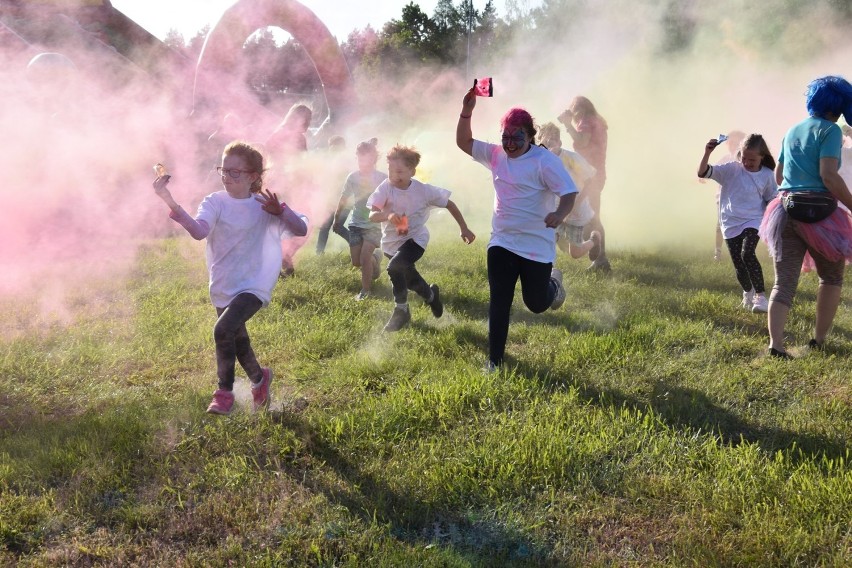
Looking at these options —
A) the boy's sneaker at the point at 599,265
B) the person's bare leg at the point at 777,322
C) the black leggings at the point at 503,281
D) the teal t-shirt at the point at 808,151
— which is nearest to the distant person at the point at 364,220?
the boy's sneaker at the point at 599,265

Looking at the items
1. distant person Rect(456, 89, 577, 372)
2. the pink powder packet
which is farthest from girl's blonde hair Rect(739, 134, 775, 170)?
the pink powder packet

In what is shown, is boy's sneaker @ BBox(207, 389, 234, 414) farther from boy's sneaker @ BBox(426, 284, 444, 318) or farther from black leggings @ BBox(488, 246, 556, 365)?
boy's sneaker @ BBox(426, 284, 444, 318)

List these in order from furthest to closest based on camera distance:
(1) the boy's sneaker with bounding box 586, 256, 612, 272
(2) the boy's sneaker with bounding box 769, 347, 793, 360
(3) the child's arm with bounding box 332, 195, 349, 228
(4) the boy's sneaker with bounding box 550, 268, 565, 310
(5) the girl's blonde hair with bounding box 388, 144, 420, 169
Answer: (1) the boy's sneaker with bounding box 586, 256, 612, 272 < (3) the child's arm with bounding box 332, 195, 349, 228 < (5) the girl's blonde hair with bounding box 388, 144, 420, 169 < (4) the boy's sneaker with bounding box 550, 268, 565, 310 < (2) the boy's sneaker with bounding box 769, 347, 793, 360

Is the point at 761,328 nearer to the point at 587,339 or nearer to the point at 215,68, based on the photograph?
the point at 587,339

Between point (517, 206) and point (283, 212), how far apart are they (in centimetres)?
153

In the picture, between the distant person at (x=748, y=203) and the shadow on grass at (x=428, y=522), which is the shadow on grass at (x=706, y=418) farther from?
the distant person at (x=748, y=203)

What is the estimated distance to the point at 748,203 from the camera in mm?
6391

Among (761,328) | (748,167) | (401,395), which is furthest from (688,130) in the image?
(401,395)

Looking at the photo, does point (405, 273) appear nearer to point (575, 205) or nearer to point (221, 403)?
point (575, 205)

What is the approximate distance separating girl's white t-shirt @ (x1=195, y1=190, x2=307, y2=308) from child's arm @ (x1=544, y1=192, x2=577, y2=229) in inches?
64.0

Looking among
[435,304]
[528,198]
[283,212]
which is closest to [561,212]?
[528,198]

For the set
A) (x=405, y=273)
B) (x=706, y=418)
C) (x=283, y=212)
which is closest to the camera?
(x=706, y=418)

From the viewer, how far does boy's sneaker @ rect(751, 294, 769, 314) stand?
624cm

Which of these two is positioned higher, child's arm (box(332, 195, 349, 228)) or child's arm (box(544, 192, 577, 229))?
child's arm (box(544, 192, 577, 229))
